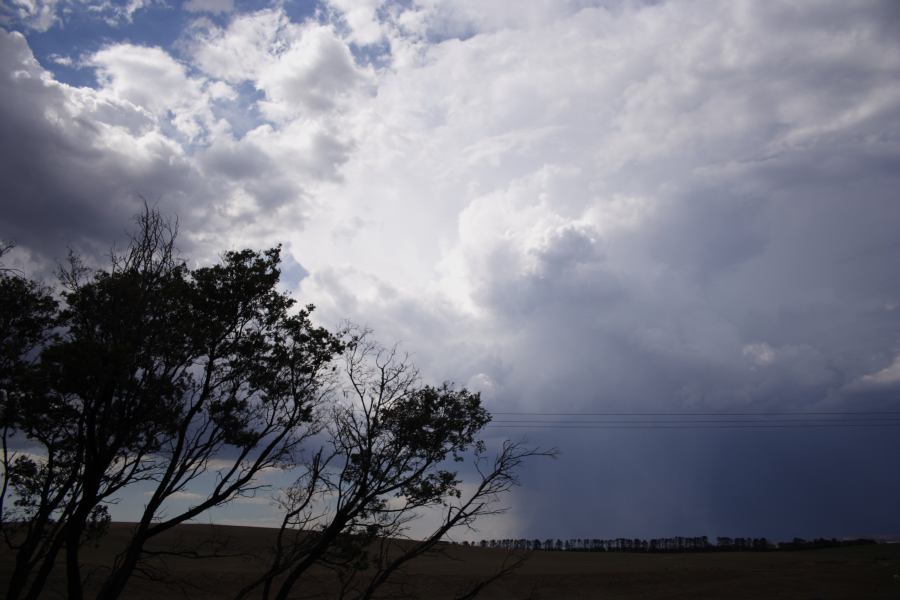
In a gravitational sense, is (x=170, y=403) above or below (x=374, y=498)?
above

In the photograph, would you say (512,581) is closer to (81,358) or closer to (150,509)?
(150,509)

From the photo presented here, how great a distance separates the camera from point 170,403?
13492 mm

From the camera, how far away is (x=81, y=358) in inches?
446

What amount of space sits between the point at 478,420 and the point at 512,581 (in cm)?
4349

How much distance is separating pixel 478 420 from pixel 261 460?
5753 millimetres

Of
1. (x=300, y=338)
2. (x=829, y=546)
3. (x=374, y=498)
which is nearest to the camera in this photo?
(x=374, y=498)

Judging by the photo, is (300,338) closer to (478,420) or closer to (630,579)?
(478,420)

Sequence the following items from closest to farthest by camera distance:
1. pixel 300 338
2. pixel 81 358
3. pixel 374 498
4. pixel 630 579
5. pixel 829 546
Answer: pixel 81 358 → pixel 374 498 → pixel 300 338 → pixel 630 579 → pixel 829 546

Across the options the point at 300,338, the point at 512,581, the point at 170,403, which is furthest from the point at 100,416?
the point at 512,581

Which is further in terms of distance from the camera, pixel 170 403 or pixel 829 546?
pixel 829 546

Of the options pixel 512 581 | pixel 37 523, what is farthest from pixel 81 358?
pixel 512 581

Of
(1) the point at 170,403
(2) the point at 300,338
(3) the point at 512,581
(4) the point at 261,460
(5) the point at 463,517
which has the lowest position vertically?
(3) the point at 512,581

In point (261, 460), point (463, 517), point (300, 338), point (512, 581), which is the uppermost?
point (300, 338)

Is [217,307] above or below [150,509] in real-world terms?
above
